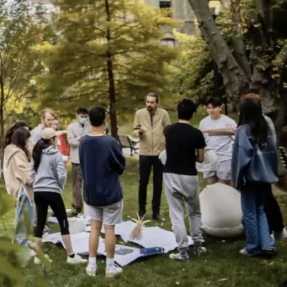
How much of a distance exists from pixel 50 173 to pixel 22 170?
31 centimetres

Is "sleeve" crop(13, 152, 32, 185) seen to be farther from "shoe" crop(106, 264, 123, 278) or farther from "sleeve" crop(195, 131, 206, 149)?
"sleeve" crop(195, 131, 206, 149)

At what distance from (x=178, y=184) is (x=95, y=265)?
117 cm

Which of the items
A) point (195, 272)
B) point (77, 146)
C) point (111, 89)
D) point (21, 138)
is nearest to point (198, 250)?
point (195, 272)

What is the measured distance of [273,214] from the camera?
653 centimetres

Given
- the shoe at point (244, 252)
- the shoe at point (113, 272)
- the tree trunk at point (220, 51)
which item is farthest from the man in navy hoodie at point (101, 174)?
the tree trunk at point (220, 51)

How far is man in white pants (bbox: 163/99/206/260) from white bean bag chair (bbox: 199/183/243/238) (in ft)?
2.05

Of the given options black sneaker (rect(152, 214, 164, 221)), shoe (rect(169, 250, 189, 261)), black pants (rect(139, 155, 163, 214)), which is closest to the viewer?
shoe (rect(169, 250, 189, 261))

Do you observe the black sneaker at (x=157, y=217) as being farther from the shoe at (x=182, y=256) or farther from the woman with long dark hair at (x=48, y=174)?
the woman with long dark hair at (x=48, y=174)

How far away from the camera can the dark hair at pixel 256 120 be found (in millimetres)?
5777

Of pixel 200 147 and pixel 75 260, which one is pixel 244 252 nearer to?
pixel 200 147

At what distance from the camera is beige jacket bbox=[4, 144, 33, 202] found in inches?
230

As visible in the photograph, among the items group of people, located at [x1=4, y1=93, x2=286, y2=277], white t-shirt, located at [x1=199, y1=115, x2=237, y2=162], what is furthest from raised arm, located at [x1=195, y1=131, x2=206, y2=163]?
white t-shirt, located at [x1=199, y1=115, x2=237, y2=162]

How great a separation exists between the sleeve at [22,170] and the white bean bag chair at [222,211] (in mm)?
2147

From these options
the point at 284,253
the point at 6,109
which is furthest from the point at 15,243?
the point at 6,109
